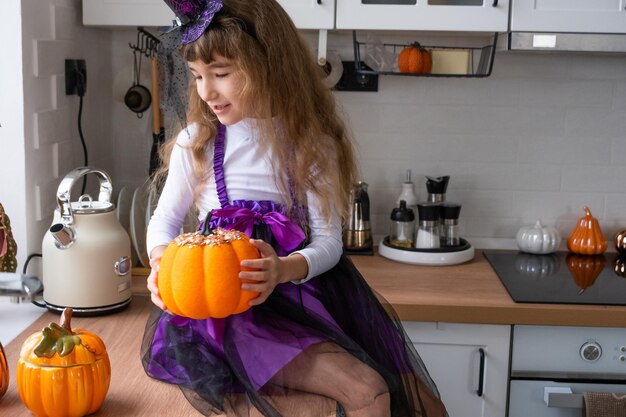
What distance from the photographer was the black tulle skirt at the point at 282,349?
1521 mm

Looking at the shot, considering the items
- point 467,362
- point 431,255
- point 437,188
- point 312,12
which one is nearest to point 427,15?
point 312,12

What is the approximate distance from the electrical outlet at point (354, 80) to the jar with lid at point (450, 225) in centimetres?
43

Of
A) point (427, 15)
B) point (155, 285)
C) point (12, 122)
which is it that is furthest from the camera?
point (427, 15)

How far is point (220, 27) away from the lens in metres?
1.60

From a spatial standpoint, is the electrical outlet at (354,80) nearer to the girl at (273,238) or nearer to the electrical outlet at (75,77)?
the electrical outlet at (75,77)

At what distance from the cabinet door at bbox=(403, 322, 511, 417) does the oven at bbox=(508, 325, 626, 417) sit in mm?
36

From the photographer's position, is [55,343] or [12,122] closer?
[55,343]

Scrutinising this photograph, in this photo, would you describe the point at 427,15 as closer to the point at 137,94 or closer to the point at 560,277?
the point at 560,277

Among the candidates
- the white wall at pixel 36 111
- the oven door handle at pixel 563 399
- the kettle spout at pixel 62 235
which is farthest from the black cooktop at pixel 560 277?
the white wall at pixel 36 111

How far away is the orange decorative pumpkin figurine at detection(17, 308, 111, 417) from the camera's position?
1.46 meters

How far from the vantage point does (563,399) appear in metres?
2.18

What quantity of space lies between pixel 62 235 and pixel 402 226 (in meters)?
1.05

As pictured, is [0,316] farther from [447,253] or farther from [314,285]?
[447,253]

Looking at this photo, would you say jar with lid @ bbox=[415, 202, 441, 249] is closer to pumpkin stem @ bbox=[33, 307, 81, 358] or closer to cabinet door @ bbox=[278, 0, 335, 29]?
cabinet door @ bbox=[278, 0, 335, 29]
